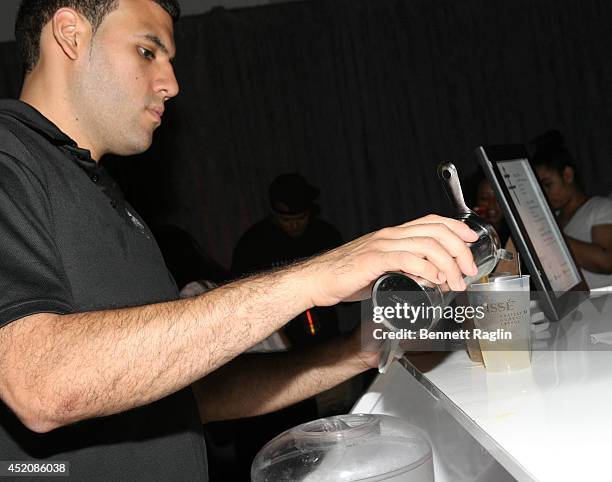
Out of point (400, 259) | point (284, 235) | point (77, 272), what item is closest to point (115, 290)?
point (77, 272)

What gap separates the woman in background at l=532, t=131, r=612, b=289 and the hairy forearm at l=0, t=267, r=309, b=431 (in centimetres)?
188

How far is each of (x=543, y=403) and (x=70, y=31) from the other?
970mm

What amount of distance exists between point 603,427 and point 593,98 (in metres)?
4.56

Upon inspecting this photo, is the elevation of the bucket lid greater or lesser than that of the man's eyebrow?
lesser

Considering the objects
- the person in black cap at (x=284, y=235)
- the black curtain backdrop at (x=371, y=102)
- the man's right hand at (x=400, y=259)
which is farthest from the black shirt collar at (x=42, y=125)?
the black curtain backdrop at (x=371, y=102)

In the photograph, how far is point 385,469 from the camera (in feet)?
2.98

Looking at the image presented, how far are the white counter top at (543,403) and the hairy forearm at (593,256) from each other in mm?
1138

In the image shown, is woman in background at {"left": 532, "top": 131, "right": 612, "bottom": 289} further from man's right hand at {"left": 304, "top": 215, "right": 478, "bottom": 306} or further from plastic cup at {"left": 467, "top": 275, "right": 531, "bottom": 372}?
man's right hand at {"left": 304, "top": 215, "right": 478, "bottom": 306}

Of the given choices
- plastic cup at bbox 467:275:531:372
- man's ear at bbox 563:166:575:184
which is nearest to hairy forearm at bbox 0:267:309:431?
plastic cup at bbox 467:275:531:372

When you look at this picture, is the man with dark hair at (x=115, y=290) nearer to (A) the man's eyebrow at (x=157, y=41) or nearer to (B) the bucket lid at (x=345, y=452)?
(A) the man's eyebrow at (x=157, y=41)

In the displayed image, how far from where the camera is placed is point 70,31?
1302mm

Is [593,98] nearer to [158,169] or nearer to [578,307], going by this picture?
[158,169]

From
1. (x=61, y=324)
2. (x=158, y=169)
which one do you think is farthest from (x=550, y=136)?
(x=158, y=169)

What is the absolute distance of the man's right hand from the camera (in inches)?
30.7
